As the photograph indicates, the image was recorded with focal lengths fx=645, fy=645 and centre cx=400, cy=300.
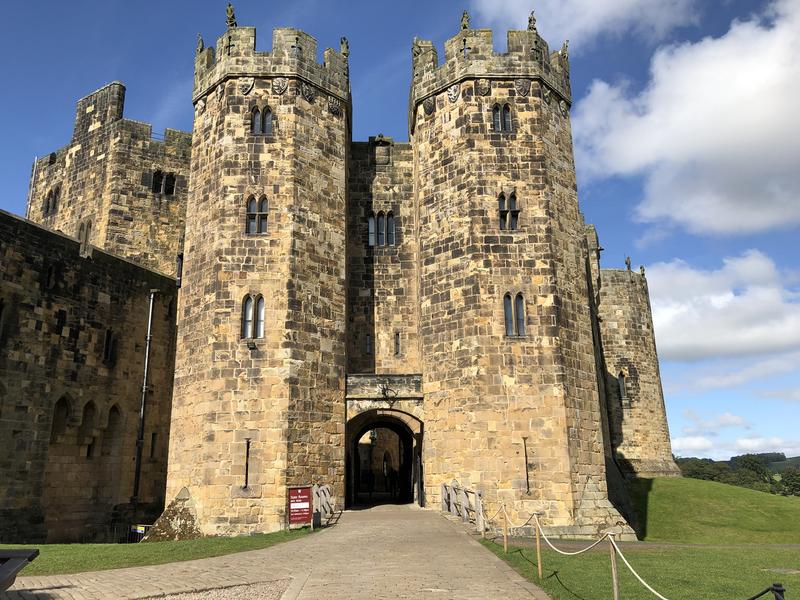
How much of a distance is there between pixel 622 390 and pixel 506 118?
66.2 feet

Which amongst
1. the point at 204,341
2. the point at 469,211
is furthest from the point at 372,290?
the point at 204,341

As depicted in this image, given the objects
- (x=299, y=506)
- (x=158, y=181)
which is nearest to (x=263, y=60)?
(x=158, y=181)

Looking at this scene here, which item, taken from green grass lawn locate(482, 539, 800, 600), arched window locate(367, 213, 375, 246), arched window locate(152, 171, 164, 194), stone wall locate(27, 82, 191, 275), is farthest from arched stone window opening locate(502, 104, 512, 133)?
arched window locate(152, 171, 164, 194)

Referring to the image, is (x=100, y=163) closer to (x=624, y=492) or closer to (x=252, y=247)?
(x=252, y=247)

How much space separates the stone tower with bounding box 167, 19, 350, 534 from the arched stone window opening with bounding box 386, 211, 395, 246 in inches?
106

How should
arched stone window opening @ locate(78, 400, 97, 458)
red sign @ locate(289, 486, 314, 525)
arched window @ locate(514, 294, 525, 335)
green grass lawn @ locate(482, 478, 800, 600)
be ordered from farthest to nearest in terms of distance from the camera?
arched stone window opening @ locate(78, 400, 97, 458) → arched window @ locate(514, 294, 525, 335) → red sign @ locate(289, 486, 314, 525) → green grass lawn @ locate(482, 478, 800, 600)

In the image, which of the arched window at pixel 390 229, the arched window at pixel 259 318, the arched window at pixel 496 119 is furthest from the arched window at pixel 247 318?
the arched window at pixel 496 119

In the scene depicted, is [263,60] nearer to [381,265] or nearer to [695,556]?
[381,265]

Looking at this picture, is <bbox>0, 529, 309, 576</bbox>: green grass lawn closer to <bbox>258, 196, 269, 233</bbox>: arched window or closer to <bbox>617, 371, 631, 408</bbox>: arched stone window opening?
<bbox>258, 196, 269, 233</bbox>: arched window

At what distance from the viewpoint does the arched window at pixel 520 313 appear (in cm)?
2070

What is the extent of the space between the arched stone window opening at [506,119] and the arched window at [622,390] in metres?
19.5

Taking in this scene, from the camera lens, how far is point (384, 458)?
38250 mm

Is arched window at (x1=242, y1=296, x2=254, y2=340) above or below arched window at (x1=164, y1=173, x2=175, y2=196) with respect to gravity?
below

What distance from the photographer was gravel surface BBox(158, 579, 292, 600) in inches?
364
